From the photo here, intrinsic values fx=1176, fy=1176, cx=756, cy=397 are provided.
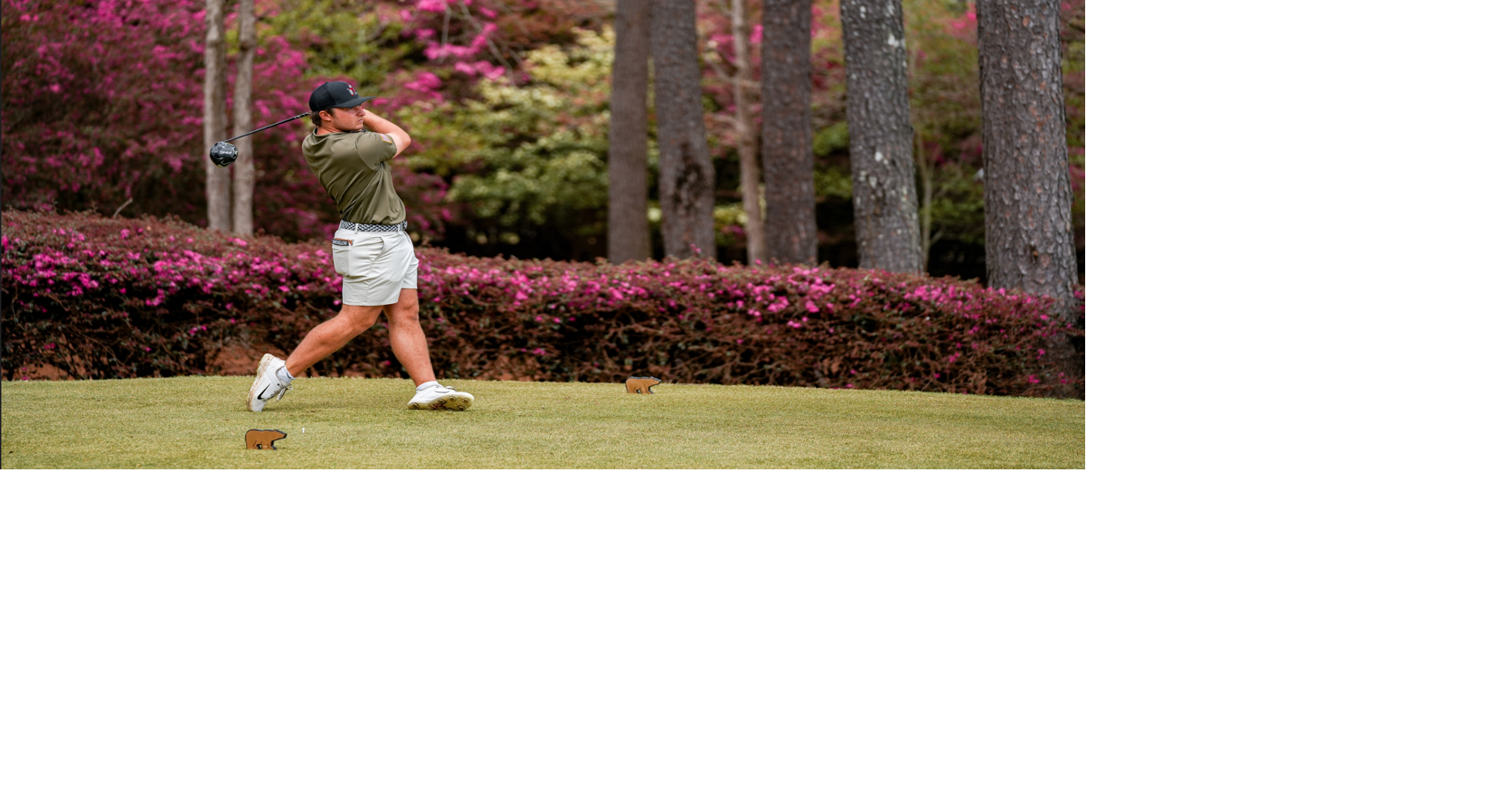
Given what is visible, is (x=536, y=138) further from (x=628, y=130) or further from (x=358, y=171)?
(x=358, y=171)

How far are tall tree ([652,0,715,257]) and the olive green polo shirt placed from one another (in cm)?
592

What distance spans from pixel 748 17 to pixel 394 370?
11105 mm

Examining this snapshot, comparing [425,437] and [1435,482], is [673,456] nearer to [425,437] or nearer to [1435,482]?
[425,437]

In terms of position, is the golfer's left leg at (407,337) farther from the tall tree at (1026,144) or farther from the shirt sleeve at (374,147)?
the tall tree at (1026,144)

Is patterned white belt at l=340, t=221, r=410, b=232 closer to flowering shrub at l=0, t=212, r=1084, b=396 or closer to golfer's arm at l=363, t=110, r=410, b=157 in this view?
golfer's arm at l=363, t=110, r=410, b=157

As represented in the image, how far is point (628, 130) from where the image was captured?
1216 cm

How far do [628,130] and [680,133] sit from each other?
162 cm

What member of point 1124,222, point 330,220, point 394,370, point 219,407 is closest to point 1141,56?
point 1124,222

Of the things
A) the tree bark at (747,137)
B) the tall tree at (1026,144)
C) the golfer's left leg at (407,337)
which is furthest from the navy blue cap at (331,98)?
the tree bark at (747,137)

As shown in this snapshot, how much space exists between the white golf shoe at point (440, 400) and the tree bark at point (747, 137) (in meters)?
10.2

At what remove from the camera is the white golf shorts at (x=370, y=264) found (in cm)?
477

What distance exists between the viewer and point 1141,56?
3932 mm

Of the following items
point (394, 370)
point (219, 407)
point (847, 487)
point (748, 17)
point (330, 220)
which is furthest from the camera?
point (748, 17)

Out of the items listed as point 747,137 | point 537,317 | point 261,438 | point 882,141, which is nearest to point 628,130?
point 747,137
